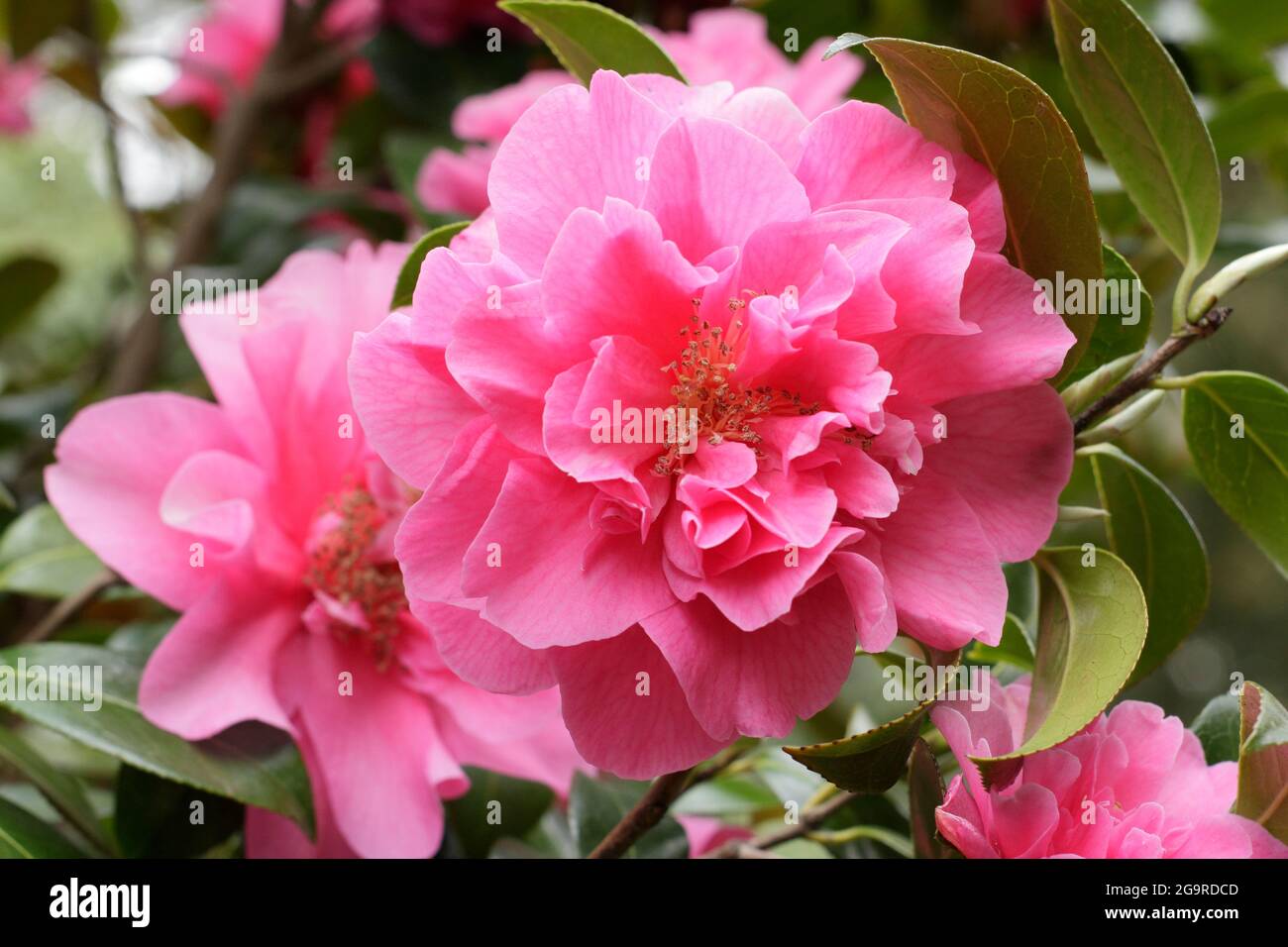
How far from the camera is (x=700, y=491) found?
1.66ft

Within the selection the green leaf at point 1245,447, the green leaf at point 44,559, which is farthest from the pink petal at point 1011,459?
the green leaf at point 44,559

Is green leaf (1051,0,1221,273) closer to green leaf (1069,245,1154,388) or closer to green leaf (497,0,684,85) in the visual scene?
green leaf (1069,245,1154,388)

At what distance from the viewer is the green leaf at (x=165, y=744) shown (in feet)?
2.08

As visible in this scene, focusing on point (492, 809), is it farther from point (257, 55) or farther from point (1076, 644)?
point (257, 55)

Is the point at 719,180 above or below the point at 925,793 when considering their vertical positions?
above

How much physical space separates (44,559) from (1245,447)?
80 cm

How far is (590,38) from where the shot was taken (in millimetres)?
640

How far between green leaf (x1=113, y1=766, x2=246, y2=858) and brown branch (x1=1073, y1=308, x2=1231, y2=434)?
1.76 feet

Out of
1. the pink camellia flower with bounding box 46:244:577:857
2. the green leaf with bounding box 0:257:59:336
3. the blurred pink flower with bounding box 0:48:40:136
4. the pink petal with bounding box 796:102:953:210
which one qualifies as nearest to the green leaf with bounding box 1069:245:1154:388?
the pink petal with bounding box 796:102:953:210

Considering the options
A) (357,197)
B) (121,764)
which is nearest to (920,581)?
(121,764)

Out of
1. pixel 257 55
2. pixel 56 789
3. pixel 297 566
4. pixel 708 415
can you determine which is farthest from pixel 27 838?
pixel 257 55

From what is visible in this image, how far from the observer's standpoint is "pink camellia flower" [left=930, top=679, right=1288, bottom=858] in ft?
1.74

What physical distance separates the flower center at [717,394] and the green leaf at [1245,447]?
0.23 m
